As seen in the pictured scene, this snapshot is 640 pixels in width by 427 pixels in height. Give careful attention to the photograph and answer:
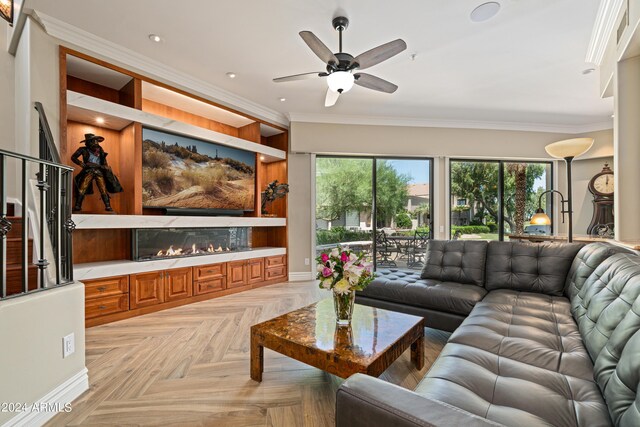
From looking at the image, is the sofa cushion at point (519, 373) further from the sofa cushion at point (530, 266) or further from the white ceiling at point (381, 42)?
the white ceiling at point (381, 42)

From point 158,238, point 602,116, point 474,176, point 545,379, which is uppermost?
point 602,116

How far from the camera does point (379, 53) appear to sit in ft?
8.40

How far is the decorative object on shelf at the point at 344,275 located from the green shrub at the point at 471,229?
4704mm

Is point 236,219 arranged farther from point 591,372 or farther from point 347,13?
point 591,372

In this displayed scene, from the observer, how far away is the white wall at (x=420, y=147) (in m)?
5.48

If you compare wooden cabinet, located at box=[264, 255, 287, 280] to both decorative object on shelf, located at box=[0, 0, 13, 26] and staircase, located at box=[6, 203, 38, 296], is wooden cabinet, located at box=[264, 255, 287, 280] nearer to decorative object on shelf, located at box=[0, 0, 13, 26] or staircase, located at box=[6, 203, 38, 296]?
staircase, located at box=[6, 203, 38, 296]

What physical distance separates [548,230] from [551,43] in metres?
4.37

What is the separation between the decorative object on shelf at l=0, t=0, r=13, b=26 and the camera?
2702 mm

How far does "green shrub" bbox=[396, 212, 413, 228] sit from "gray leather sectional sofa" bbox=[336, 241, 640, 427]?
2835 millimetres

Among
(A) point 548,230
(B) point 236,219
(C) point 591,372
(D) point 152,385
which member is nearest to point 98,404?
(D) point 152,385

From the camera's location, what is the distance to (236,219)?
4738mm

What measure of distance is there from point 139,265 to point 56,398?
1937mm

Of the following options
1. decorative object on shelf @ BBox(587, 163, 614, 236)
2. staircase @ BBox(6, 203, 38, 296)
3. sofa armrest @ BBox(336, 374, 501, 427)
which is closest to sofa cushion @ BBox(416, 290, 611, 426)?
sofa armrest @ BBox(336, 374, 501, 427)

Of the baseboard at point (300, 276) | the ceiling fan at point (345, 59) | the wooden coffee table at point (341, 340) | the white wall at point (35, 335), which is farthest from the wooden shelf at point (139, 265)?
the ceiling fan at point (345, 59)
